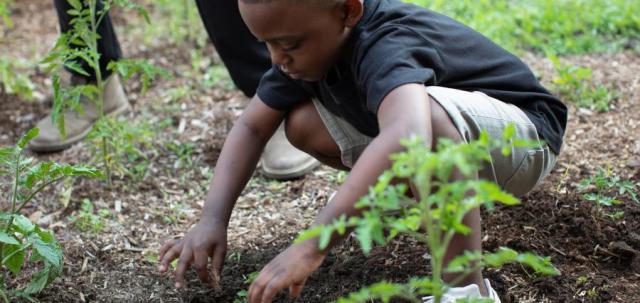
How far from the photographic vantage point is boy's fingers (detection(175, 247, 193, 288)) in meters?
2.29

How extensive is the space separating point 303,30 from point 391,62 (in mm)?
262

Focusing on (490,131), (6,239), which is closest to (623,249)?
(490,131)

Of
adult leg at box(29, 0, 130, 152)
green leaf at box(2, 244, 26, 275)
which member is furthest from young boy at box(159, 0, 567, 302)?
adult leg at box(29, 0, 130, 152)

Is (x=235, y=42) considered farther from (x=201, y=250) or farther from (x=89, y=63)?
(x=201, y=250)

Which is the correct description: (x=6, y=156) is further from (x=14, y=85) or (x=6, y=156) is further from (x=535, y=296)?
(x=14, y=85)

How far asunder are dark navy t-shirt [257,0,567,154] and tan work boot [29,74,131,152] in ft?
5.26

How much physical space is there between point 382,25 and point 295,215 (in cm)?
110

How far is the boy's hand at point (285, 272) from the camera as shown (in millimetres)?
1836

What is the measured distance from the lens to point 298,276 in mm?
1860

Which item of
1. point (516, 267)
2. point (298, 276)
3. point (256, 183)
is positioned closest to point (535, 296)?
point (516, 267)

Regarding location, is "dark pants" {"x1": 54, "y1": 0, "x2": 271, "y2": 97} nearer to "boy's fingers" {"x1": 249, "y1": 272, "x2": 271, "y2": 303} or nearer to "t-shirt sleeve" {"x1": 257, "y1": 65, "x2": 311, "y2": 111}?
"t-shirt sleeve" {"x1": 257, "y1": 65, "x2": 311, "y2": 111}

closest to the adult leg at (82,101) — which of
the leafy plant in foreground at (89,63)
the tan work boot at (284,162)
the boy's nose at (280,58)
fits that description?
the leafy plant in foreground at (89,63)

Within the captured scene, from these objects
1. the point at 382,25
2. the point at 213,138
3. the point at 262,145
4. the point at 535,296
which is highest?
the point at 382,25

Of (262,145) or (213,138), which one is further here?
(213,138)
